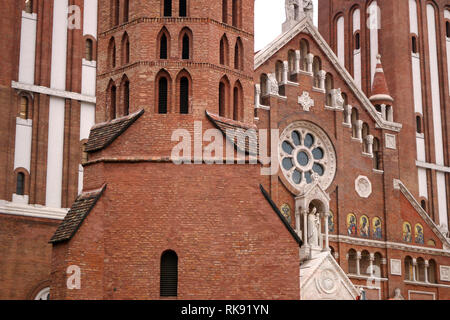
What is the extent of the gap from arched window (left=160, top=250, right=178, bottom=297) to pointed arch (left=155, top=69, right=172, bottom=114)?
404 cm

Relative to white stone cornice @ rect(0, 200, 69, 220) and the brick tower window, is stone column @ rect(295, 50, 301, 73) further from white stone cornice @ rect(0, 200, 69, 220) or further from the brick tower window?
the brick tower window

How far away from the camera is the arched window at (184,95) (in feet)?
75.5

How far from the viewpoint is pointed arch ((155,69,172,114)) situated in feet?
75.1

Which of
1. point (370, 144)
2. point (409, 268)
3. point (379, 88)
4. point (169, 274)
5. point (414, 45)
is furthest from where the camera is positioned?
point (414, 45)

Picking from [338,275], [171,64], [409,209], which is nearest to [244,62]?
[171,64]

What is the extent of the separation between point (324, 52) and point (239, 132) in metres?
19.0

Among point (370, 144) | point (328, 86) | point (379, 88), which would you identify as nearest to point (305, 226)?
point (370, 144)

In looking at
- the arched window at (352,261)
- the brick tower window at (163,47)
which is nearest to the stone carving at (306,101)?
the arched window at (352,261)

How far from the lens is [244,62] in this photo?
2428 centimetres

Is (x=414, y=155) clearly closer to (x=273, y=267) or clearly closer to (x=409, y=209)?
(x=409, y=209)

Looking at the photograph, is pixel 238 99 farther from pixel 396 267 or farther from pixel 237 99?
pixel 396 267

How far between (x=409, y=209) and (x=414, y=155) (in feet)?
13.8

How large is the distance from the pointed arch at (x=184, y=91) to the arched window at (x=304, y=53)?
18.0 m

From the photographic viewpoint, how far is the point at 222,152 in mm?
22562
